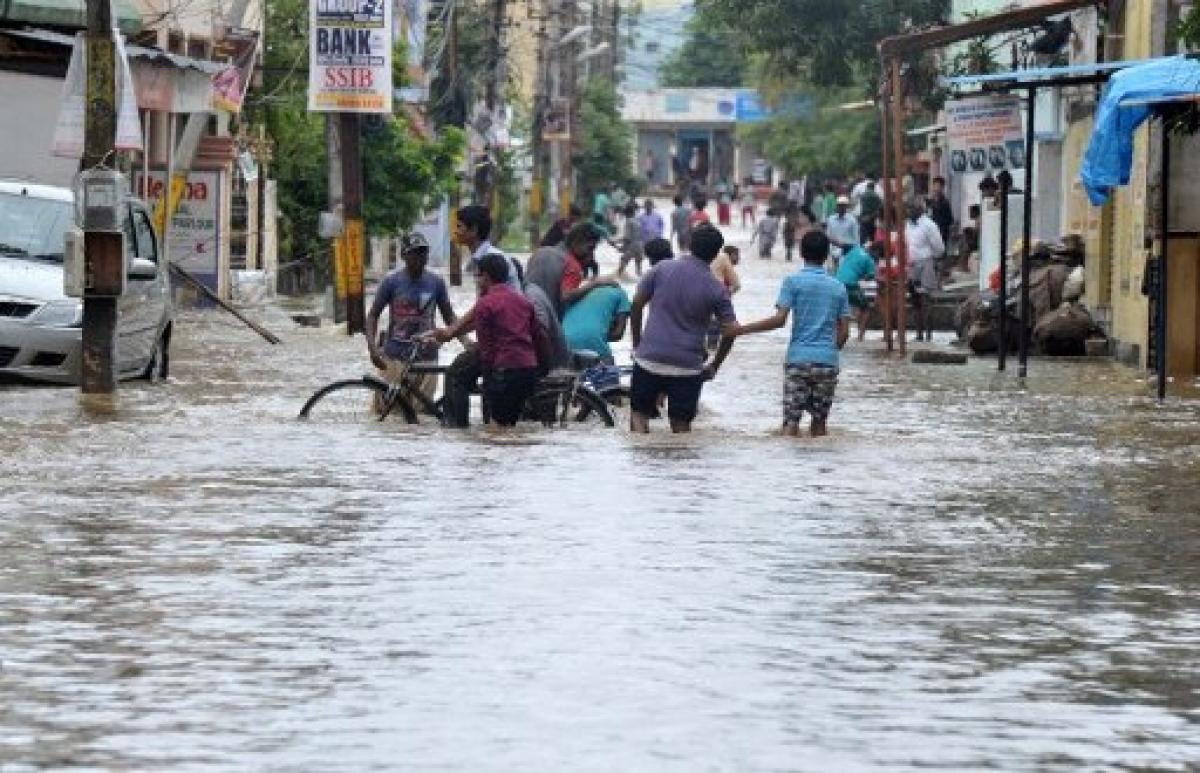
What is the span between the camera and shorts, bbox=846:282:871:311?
35688 mm

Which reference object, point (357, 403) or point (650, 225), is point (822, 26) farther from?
point (357, 403)

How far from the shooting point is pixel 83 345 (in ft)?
74.5

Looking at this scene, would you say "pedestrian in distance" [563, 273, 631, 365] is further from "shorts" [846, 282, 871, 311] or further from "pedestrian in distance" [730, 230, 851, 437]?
"shorts" [846, 282, 871, 311]

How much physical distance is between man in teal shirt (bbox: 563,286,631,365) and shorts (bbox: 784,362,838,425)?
66.1 inches

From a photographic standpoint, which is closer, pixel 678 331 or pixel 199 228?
pixel 678 331

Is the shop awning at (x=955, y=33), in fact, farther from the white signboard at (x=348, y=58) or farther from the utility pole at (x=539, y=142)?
the utility pole at (x=539, y=142)

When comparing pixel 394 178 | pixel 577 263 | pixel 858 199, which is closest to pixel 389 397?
pixel 577 263

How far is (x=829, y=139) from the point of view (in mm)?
91000

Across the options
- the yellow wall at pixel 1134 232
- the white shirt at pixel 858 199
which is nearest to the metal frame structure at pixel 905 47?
the yellow wall at pixel 1134 232

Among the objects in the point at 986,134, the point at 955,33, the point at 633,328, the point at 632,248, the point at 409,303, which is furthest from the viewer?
the point at 632,248

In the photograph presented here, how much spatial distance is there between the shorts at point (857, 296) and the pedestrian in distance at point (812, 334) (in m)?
15.5

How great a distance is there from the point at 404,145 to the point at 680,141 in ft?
342

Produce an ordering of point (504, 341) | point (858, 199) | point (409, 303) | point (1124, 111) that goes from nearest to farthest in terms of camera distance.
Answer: point (504, 341)
point (409, 303)
point (1124, 111)
point (858, 199)

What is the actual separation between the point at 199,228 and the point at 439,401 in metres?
21.7
